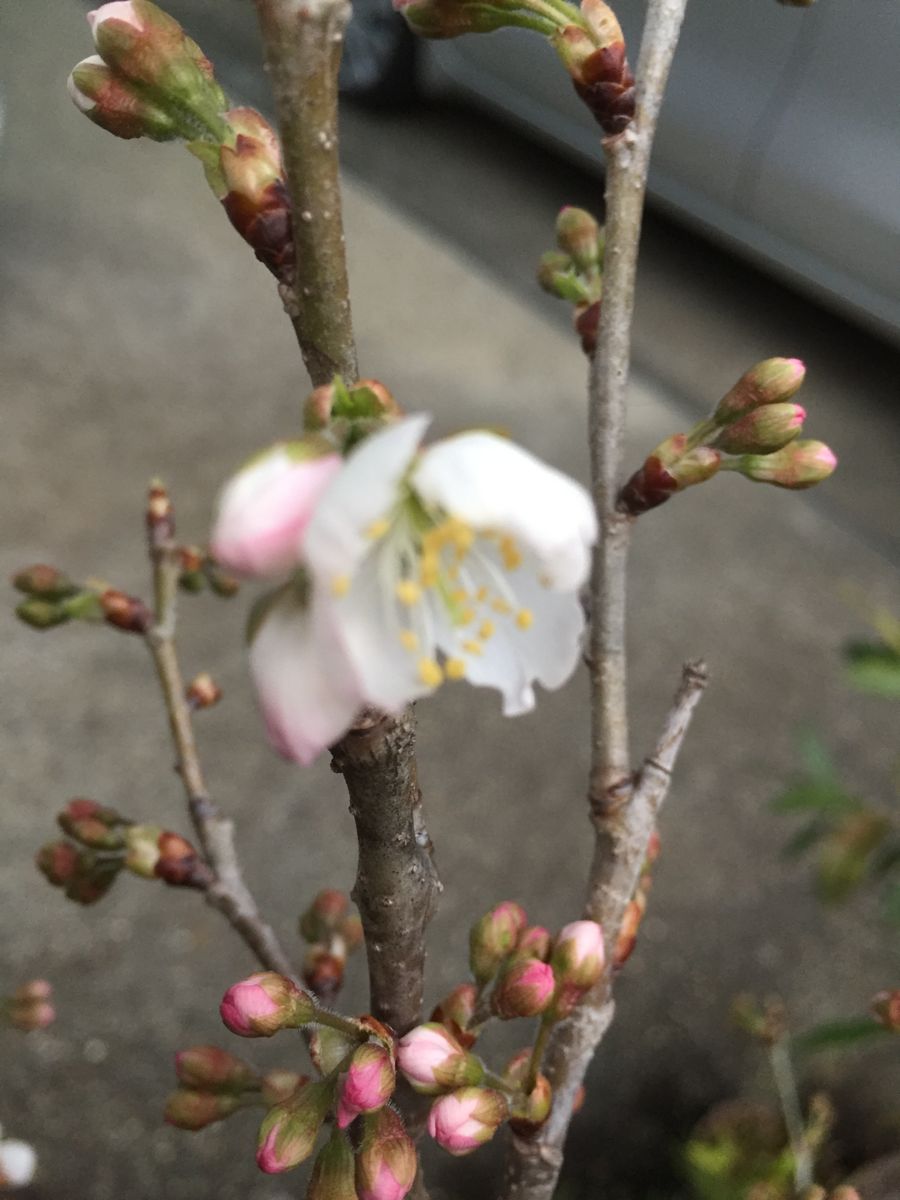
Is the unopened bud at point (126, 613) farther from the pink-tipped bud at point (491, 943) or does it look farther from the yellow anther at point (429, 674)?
the yellow anther at point (429, 674)

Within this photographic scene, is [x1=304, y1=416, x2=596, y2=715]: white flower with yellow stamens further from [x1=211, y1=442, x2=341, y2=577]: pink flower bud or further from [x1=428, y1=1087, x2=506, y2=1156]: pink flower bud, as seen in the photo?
[x1=428, y1=1087, x2=506, y2=1156]: pink flower bud

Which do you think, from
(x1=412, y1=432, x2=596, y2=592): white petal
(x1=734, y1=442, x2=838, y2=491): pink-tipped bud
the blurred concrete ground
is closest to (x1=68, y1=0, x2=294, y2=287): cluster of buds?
(x1=412, y1=432, x2=596, y2=592): white petal

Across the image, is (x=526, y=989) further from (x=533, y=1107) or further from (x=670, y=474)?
(x=670, y=474)

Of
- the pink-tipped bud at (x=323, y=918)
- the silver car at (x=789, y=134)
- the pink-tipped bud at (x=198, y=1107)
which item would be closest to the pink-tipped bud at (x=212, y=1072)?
the pink-tipped bud at (x=198, y=1107)

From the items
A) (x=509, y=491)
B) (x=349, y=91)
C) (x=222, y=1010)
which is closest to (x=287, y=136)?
(x=509, y=491)

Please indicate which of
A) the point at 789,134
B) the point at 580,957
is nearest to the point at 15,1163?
the point at 580,957

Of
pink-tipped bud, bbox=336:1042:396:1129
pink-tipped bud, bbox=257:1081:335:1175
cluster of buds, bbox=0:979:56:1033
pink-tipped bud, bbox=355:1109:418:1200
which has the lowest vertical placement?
cluster of buds, bbox=0:979:56:1033
